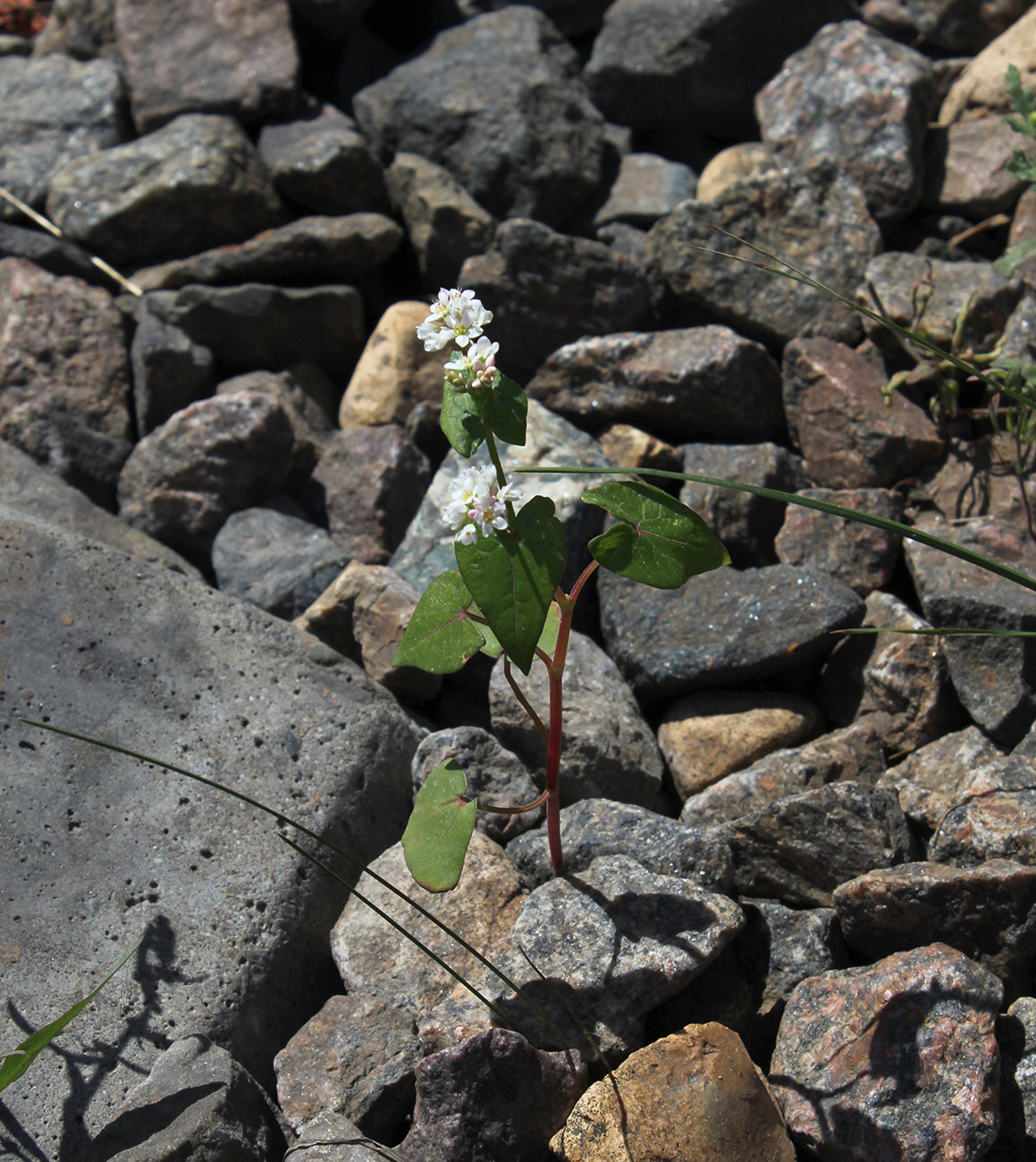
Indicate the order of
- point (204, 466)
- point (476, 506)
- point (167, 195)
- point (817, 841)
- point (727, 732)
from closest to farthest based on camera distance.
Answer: point (476, 506)
point (817, 841)
point (727, 732)
point (204, 466)
point (167, 195)

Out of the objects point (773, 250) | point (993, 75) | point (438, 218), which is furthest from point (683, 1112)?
point (993, 75)

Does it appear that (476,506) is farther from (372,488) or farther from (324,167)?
(324,167)

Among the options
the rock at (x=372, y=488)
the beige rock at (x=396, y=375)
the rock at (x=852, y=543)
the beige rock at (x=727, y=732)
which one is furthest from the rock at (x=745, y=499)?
the beige rock at (x=396, y=375)

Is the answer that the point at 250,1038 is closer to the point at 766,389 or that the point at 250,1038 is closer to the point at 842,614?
the point at 842,614

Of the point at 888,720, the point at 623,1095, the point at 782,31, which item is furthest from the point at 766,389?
the point at 623,1095

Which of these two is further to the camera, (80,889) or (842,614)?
(842,614)

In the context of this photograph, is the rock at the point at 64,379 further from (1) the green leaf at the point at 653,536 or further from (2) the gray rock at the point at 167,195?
(1) the green leaf at the point at 653,536
